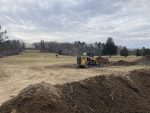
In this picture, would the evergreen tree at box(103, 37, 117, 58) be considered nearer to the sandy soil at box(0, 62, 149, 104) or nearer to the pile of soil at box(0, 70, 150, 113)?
the sandy soil at box(0, 62, 149, 104)

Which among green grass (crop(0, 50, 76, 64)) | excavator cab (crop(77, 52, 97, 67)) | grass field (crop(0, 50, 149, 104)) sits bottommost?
green grass (crop(0, 50, 76, 64))

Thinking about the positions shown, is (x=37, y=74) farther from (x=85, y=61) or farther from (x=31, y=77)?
(x=85, y=61)

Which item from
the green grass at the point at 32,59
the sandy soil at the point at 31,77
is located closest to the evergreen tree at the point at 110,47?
the green grass at the point at 32,59

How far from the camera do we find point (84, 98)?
10.1 m

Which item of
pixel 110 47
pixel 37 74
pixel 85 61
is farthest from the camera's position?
pixel 110 47

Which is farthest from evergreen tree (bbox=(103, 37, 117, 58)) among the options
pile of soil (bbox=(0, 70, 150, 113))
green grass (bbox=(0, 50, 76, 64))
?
pile of soil (bbox=(0, 70, 150, 113))

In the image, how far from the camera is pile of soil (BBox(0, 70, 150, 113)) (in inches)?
352

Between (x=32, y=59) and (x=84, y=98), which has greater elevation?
(x=84, y=98)

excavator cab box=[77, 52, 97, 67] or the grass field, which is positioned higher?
excavator cab box=[77, 52, 97, 67]

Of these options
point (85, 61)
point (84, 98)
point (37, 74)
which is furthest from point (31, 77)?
point (84, 98)

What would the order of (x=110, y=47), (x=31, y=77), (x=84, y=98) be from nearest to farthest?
(x=84, y=98) < (x=31, y=77) < (x=110, y=47)

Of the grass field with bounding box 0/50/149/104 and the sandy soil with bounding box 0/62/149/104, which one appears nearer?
the sandy soil with bounding box 0/62/149/104

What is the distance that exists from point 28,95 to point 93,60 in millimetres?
34005

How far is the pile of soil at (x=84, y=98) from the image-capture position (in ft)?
29.4
